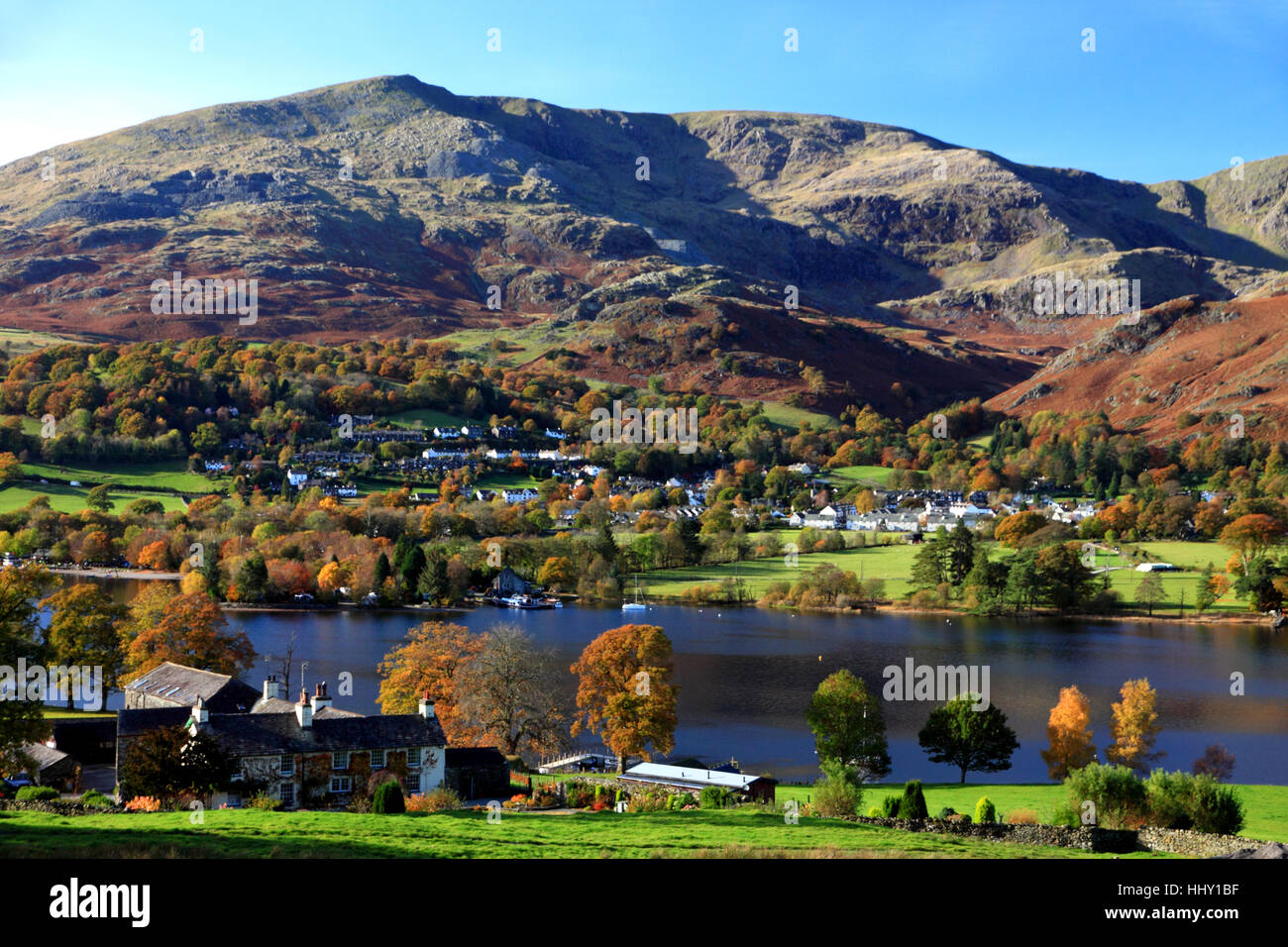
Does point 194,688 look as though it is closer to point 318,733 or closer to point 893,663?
point 318,733

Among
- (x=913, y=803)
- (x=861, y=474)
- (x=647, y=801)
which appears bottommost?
(x=647, y=801)

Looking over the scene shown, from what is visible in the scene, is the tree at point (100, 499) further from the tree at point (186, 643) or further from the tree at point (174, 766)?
the tree at point (174, 766)

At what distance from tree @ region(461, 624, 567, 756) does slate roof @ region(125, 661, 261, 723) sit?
8.44 meters

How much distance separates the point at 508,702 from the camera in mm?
46281

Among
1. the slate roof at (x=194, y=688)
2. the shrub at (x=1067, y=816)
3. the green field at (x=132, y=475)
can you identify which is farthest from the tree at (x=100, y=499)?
the shrub at (x=1067, y=816)

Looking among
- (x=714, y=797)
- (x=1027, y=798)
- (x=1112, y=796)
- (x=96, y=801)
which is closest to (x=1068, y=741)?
(x=1027, y=798)

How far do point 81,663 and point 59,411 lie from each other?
345ft

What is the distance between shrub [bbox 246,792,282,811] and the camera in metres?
32.2

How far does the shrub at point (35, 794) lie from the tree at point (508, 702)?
16691 mm

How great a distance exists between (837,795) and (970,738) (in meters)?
15.9

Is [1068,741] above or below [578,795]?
below

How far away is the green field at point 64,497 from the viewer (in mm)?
116438
